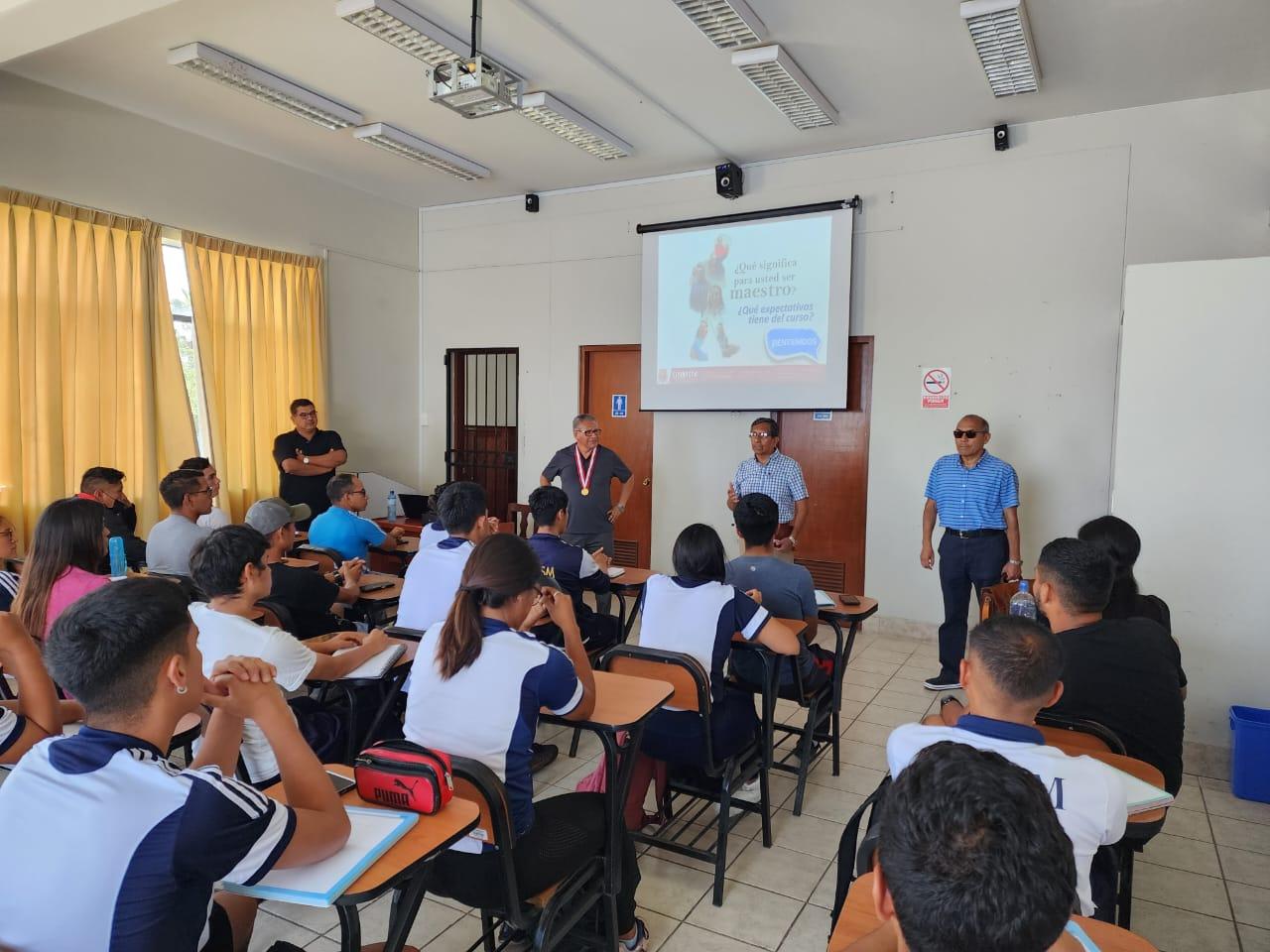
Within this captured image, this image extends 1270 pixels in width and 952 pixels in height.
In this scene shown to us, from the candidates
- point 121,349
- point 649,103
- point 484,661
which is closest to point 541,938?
point 484,661

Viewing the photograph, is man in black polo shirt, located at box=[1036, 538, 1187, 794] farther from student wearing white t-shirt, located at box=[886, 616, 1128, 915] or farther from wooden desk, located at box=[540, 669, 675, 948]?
wooden desk, located at box=[540, 669, 675, 948]

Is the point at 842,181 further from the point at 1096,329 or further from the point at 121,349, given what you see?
the point at 121,349

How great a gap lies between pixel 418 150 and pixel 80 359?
265cm

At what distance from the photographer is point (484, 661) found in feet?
6.04

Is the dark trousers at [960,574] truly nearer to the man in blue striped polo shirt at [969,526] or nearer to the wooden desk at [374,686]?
the man in blue striped polo shirt at [969,526]

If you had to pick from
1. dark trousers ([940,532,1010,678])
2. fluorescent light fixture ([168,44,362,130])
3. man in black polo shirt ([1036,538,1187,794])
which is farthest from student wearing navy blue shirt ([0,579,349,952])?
fluorescent light fixture ([168,44,362,130])

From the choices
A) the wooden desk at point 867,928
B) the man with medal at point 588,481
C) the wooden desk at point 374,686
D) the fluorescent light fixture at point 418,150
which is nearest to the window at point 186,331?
the fluorescent light fixture at point 418,150

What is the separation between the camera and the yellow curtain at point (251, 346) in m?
5.80

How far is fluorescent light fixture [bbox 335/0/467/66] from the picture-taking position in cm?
371

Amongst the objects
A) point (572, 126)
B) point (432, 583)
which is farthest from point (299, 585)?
point (572, 126)

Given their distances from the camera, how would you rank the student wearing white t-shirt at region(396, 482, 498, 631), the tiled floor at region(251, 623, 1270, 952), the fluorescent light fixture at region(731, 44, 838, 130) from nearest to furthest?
the tiled floor at region(251, 623, 1270, 952)
the student wearing white t-shirt at region(396, 482, 498, 631)
the fluorescent light fixture at region(731, 44, 838, 130)

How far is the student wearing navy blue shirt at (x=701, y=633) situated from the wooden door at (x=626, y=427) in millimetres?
3971

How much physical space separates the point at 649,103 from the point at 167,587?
4.54 m

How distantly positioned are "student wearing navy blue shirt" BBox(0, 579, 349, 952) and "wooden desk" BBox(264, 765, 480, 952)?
0.09 metres
